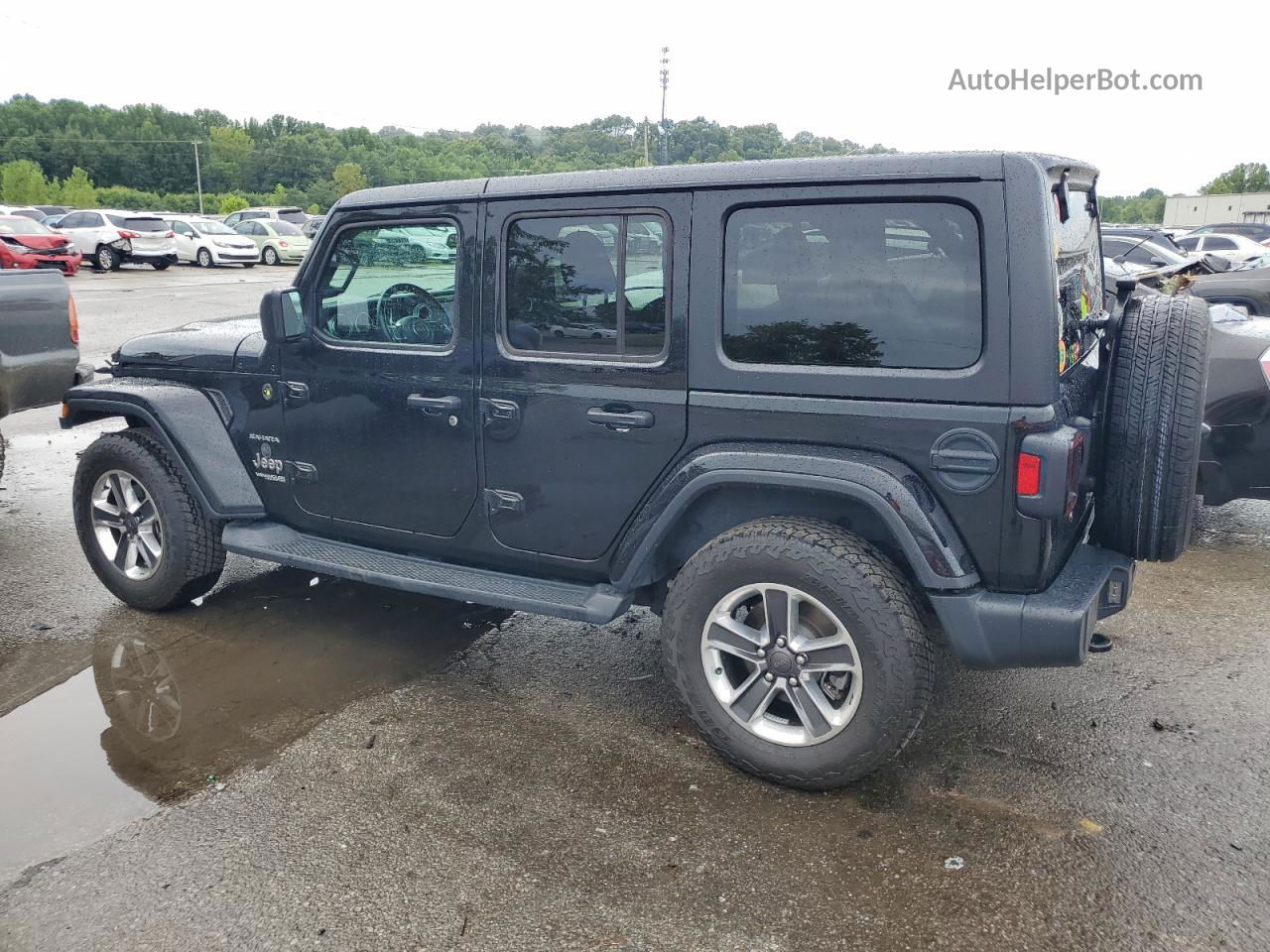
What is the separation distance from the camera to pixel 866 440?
3.01m

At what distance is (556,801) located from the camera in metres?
3.15

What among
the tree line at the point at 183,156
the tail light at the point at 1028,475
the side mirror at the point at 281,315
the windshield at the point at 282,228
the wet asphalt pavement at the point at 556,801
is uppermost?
the tree line at the point at 183,156

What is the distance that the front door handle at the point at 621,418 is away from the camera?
334cm

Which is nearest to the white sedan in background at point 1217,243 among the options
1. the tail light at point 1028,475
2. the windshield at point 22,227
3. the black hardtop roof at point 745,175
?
the black hardtop roof at point 745,175

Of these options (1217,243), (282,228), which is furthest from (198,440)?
(282,228)

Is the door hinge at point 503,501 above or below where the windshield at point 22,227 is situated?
below

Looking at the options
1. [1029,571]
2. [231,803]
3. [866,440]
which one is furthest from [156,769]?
[1029,571]

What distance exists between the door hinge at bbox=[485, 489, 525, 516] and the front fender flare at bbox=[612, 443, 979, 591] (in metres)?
0.52

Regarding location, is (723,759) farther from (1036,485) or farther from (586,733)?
(1036,485)

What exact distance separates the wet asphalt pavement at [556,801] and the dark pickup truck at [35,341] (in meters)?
2.03

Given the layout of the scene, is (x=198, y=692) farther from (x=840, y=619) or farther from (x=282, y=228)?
(x=282, y=228)

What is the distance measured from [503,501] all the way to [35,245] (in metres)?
22.7

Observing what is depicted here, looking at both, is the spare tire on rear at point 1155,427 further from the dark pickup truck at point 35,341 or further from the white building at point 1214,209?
the white building at point 1214,209

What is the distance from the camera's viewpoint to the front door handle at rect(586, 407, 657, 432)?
131 inches
